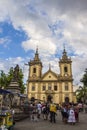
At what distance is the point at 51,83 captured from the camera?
70.1m

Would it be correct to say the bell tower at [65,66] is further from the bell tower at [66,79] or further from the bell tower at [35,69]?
the bell tower at [35,69]

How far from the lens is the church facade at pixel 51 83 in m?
67.5

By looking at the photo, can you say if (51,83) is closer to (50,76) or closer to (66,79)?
(50,76)

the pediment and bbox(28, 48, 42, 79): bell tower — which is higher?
bbox(28, 48, 42, 79): bell tower

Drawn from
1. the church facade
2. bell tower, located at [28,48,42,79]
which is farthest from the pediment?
bell tower, located at [28,48,42,79]

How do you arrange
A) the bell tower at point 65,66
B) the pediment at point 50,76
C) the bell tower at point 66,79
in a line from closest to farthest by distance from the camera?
the bell tower at point 66,79 → the bell tower at point 65,66 → the pediment at point 50,76

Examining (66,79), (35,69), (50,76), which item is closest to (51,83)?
(50,76)

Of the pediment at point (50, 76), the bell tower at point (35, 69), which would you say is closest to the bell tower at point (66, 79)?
the pediment at point (50, 76)

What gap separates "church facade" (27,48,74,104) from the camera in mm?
67500

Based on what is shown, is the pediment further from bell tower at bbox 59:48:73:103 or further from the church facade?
bell tower at bbox 59:48:73:103

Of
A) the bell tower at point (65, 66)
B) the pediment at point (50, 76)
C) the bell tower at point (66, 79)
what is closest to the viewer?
the bell tower at point (66, 79)

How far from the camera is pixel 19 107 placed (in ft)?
73.5

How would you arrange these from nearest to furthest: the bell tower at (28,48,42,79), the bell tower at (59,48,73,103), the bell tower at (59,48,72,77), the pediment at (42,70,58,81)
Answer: the bell tower at (59,48,73,103), the bell tower at (59,48,72,77), the pediment at (42,70,58,81), the bell tower at (28,48,42,79)

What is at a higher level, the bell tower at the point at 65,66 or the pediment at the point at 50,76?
the bell tower at the point at 65,66
